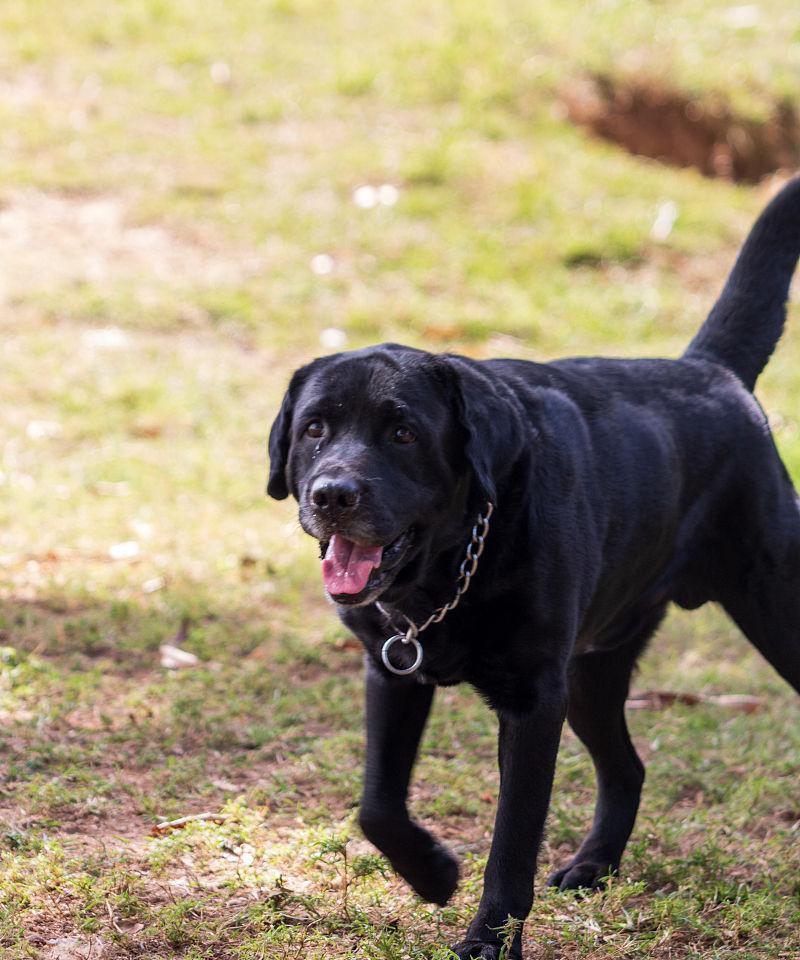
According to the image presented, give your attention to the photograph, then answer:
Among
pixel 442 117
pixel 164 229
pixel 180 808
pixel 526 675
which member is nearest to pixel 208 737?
pixel 180 808

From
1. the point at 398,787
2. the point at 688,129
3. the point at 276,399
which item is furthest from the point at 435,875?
the point at 688,129

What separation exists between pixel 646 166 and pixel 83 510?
619 cm

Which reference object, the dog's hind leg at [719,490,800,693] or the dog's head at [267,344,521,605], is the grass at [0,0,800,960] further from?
the dog's head at [267,344,521,605]

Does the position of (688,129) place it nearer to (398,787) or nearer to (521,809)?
(398,787)

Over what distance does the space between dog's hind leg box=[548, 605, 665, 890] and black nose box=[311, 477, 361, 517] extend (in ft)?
3.85

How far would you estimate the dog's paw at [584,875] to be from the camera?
3781mm

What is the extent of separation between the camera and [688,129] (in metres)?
11.1

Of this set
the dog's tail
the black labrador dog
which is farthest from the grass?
the dog's tail

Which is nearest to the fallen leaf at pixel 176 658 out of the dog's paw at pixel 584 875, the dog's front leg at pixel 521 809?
the dog's paw at pixel 584 875

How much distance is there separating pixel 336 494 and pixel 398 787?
2.78 ft

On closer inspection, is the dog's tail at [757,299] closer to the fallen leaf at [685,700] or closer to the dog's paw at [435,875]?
the fallen leaf at [685,700]

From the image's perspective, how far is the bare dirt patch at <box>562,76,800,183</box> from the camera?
36.1 feet

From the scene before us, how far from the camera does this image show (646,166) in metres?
10.8

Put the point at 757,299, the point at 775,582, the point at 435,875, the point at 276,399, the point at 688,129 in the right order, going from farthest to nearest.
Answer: the point at 688,129
the point at 276,399
the point at 757,299
the point at 775,582
the point at 435,875
